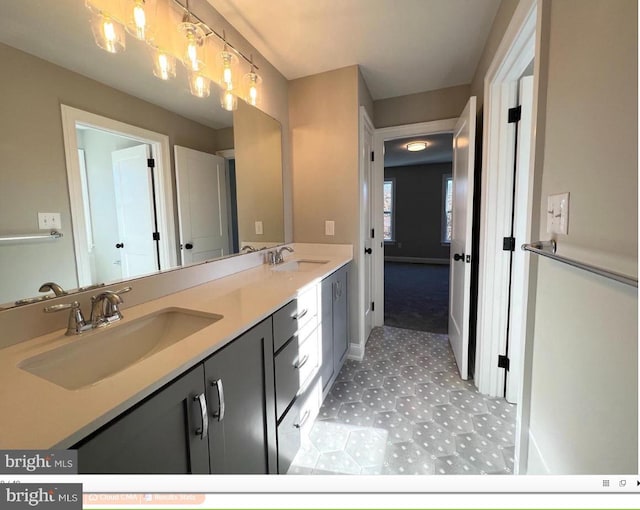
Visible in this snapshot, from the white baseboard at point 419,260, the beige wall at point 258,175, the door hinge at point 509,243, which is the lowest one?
the white baseboard at point 419,260

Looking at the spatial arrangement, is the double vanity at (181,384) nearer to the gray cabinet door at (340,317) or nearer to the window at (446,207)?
the gray cabinet door at (340,317)

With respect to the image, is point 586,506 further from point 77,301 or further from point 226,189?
point 226,189

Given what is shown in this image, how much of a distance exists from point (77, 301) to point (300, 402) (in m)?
1.04

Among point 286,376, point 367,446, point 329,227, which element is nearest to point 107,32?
point 286,376

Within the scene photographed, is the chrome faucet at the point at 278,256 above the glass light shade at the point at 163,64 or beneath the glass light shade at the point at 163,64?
beneath

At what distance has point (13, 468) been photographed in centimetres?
47

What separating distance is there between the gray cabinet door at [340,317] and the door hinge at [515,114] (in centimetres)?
136

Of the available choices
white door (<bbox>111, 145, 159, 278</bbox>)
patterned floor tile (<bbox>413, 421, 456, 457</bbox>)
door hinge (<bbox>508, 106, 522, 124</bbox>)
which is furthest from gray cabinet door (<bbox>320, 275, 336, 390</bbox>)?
door hinge (<bbox>508, 106, 522, 124</bbox>)

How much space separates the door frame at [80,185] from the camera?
93 centimetres

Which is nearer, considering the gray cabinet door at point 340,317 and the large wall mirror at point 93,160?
the large wall mirror at point 93,160

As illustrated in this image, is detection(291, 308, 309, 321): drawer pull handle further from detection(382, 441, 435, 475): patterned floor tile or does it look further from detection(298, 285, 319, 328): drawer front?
detection(382, 441, 435, 475): patterned floor tile

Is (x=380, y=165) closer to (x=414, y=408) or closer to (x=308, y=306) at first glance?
(x=308, y=306)

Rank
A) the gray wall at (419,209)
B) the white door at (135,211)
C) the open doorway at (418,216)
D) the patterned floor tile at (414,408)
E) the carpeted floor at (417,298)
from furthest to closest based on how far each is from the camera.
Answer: the gray wall at (419,209) < the open doorway at (418,216) < the carpeted floor at (417,298) < the patterned floor tile at (414,408) < the white door at (135,211)

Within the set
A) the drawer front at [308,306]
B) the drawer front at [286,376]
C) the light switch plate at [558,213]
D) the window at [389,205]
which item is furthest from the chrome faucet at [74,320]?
the window at [389,205]
